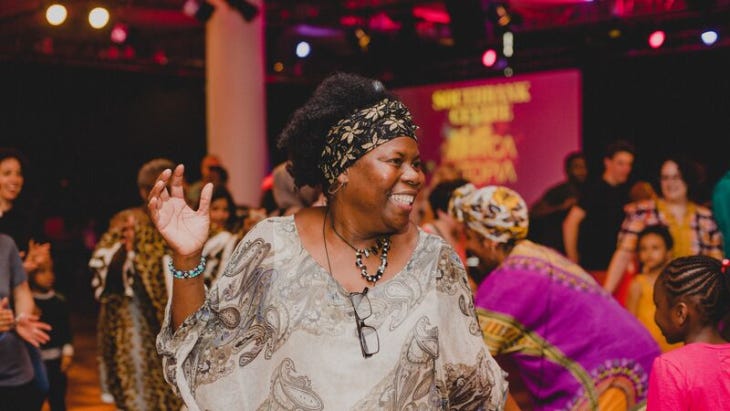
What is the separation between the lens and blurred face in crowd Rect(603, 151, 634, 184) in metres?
7.28

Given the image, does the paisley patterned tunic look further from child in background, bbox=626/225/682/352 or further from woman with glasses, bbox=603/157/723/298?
woman with glasses, bbox=603/157/723/298

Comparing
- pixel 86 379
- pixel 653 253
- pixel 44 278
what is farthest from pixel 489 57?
pixel 44 278

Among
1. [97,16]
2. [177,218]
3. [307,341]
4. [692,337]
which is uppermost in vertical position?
[97,16]

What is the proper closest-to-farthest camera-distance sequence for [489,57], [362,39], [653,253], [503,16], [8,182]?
[8,182]
[653,253]
[503,16]
[489,57]
[362,39]

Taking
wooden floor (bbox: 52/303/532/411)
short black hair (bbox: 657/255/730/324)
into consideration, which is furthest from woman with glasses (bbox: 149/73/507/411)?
wooden floor (bbox: 52/303/532/411)

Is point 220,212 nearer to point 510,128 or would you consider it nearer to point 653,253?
point 653,253

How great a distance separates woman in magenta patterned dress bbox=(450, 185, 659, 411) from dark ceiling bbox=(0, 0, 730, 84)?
267 inches

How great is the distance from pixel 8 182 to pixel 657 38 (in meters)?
7.37

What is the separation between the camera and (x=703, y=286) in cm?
276

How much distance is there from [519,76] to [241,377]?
11.8 meters

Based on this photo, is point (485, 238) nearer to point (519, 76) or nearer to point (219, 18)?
point (219, 18)

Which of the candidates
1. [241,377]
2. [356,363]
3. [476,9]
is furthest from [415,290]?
[476,9]

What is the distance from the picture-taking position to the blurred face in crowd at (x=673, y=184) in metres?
6.29

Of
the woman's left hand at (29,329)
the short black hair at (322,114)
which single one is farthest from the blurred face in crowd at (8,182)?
the short black hair at (322,114)
